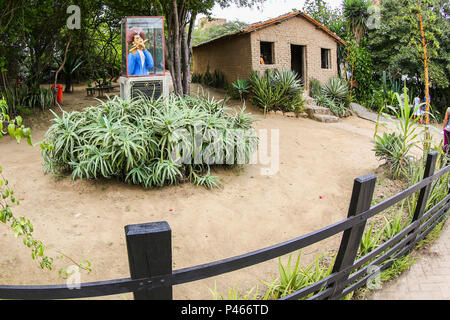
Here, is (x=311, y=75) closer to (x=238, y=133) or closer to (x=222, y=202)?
(x=238, y=133)

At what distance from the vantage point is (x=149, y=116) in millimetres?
5488

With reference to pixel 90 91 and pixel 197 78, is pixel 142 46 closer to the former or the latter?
pixel 90 91

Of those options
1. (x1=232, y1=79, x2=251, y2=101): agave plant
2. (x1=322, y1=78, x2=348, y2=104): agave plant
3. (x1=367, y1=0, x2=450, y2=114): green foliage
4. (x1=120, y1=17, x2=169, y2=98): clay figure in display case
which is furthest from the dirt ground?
(x1=367, y1=0, x2=450, y2=114): green foliage

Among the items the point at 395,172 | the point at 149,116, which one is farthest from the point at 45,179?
the point at 395,172

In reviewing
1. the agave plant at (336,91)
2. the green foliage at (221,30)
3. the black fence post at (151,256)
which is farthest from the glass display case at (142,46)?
the agave plant at (336,91)

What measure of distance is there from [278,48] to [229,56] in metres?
1.96

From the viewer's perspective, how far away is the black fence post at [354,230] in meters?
2.19

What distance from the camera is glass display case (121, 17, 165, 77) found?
7.50 metres

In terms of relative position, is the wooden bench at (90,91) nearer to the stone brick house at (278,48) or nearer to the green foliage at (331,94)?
the stone brick house at (278,48)

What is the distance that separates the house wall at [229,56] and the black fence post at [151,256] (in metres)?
12.2

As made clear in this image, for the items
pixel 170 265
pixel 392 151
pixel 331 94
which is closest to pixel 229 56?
pixel 331 94

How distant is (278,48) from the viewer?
45.1 feet
